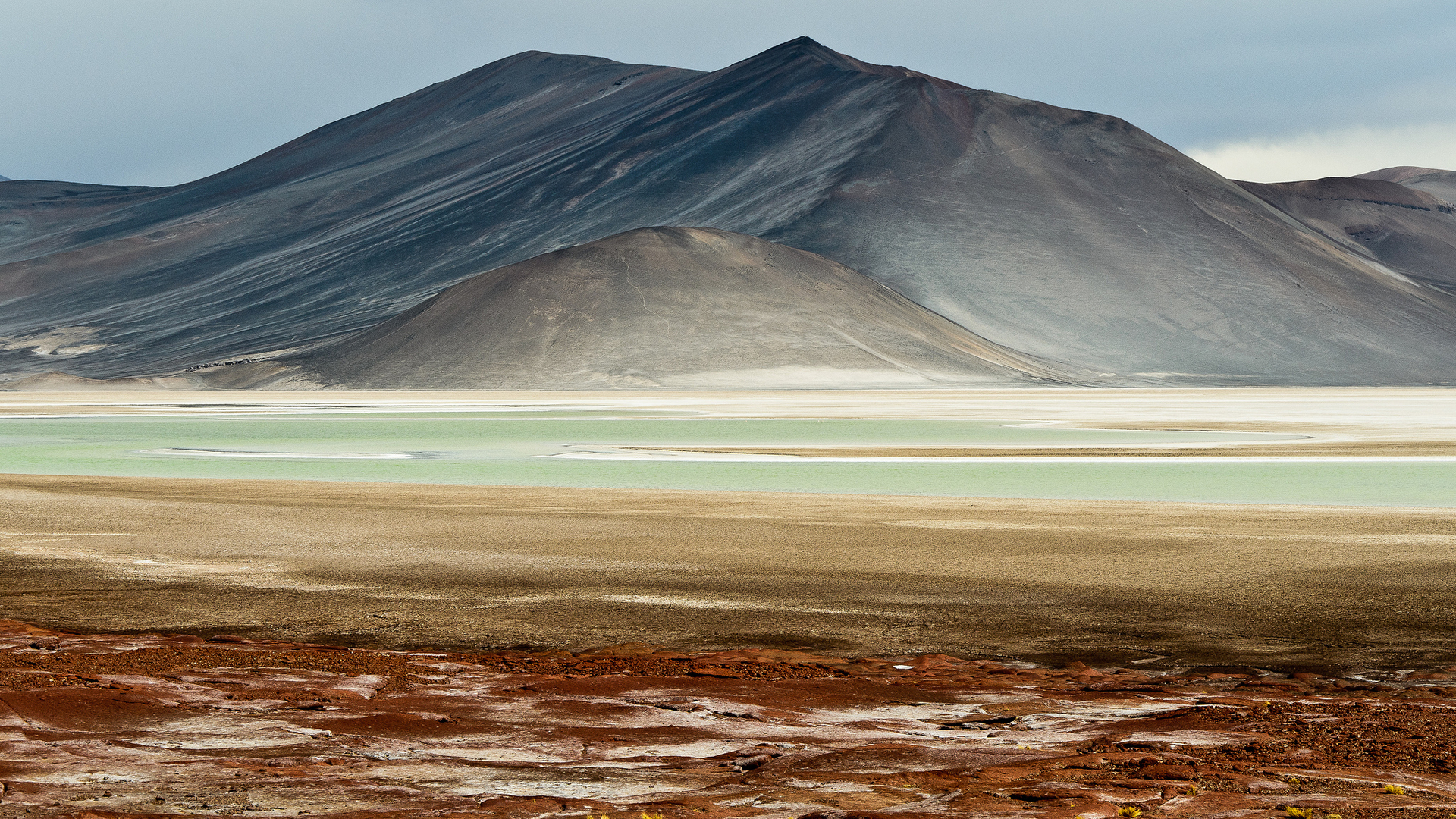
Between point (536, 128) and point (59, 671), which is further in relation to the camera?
point (536, 128)

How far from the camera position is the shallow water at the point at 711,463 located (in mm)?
20906

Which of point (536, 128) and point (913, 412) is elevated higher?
point (536, 128)

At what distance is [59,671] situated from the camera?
777cm

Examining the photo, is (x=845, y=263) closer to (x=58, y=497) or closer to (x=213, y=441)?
(x=213, y=441)

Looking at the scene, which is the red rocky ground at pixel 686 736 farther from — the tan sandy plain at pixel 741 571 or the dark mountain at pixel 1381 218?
the dark mountain at pixel 1381 218

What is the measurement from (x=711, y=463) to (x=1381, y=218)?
18519 cm

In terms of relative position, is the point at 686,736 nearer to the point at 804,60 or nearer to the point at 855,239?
the point at 855,239

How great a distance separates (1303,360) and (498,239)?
244 ft

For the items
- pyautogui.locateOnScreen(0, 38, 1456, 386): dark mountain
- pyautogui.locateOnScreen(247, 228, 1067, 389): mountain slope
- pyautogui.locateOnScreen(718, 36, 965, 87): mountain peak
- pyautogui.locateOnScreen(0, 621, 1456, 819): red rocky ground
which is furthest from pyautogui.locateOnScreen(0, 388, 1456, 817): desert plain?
pyautogui.locateOnScreen(718, 36, 965, 87): mountain peak

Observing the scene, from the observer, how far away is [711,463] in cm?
2603

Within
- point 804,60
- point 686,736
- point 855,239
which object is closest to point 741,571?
point 686,736

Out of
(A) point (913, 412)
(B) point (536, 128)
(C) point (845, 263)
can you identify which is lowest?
(A) point (913, 412)

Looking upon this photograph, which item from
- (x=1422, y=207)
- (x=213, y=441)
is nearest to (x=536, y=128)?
(x=1422, y=207)

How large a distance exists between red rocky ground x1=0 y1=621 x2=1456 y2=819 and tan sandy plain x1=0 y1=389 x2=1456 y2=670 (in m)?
0.92
